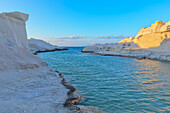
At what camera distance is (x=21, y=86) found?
7.48m

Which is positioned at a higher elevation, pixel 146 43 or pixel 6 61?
pixel 146 43

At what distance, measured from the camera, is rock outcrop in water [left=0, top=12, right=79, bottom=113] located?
4.94m

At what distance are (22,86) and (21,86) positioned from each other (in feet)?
0.19

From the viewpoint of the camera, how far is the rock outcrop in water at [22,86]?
4938mm

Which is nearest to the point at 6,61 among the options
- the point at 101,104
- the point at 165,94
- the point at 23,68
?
the point at 23,68

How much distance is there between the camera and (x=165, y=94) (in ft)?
28.6

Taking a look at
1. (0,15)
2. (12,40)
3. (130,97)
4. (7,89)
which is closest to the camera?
(7,89)

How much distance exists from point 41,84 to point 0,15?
37.4 feet

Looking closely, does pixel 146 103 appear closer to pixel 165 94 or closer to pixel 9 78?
pixel 165 94

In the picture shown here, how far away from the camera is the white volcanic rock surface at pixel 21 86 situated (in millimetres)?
4913

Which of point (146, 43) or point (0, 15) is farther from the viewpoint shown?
point (146, 43)

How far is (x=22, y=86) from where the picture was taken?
750 centimetres

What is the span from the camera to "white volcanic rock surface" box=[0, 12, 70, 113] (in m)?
4.91

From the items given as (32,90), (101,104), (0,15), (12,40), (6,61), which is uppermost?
(0,15)
